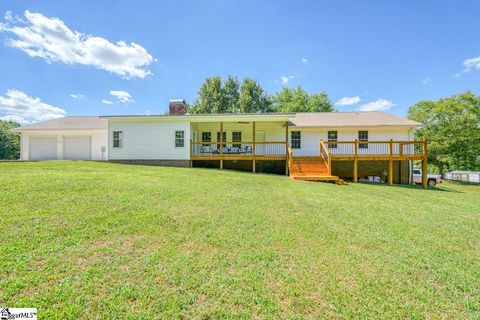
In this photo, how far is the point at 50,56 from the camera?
20516 millimetres

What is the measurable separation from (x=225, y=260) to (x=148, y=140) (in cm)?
1442

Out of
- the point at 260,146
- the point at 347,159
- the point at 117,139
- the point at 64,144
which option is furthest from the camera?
the point at 64,144

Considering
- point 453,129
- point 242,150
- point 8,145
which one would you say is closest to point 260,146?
point 242,150

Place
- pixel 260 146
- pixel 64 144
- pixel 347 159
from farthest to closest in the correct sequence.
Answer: pixel 64 144 < pixel 260 146 < pixel 347 159

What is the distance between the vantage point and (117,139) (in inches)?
636

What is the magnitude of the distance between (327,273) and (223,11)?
15925 mm

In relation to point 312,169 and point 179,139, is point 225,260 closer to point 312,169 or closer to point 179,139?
point 312,169

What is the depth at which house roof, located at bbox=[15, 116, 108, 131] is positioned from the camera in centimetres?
1900

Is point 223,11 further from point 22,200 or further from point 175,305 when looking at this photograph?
point 175,305

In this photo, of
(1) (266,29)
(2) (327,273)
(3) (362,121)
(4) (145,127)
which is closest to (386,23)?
(3) (362,121)

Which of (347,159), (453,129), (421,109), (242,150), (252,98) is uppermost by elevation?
(252,98)

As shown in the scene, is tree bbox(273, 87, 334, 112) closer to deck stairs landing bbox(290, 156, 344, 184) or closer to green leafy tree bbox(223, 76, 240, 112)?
green leafy tree bbox(223, 76, 240, 112)

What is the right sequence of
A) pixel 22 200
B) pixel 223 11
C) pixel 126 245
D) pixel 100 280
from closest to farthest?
1. pixel 100 280
2. pixel 126 245
3. pixel 22 200
4. pixel 223 11

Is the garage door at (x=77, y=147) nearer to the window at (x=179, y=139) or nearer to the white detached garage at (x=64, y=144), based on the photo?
the white detached garage at (x=64, y=144)
